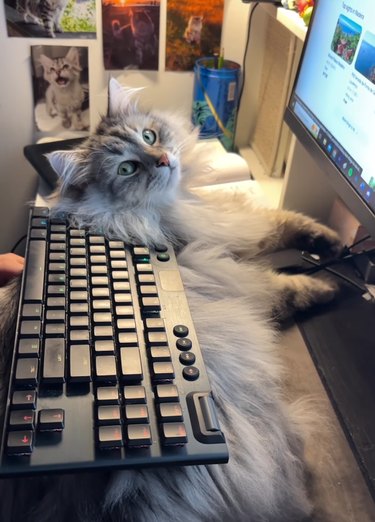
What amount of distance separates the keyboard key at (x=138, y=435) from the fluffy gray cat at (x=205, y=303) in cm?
5

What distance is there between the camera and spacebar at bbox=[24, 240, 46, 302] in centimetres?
68

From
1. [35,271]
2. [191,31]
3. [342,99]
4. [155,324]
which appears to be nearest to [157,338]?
[155,324]

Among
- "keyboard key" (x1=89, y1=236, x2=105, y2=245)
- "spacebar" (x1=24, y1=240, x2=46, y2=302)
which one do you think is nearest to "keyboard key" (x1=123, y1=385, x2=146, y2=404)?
"spacebar" (x1=24, y1=240, x2=46, y2=302)

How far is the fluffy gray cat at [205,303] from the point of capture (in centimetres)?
52

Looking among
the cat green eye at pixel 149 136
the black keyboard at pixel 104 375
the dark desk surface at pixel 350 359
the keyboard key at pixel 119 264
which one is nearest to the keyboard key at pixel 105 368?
the black keyboard at pixel 104 375

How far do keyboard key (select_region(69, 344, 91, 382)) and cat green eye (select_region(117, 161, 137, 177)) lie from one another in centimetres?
44

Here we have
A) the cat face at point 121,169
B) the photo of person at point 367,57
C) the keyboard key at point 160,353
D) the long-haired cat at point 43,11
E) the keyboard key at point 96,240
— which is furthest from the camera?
the long-haired cat at point 43,11

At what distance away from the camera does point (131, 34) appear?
124 centimetres

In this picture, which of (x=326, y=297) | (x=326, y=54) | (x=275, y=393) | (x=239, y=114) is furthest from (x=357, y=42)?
(x=239, y=114)

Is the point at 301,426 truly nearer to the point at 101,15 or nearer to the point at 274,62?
the point at 274,62

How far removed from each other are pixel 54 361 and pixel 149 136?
59cm

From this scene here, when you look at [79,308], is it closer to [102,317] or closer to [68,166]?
[102,317]

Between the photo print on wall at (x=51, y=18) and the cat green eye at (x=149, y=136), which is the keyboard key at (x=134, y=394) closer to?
the cat green eye at (x=149, y=136)

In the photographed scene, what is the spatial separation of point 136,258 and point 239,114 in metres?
0.77
